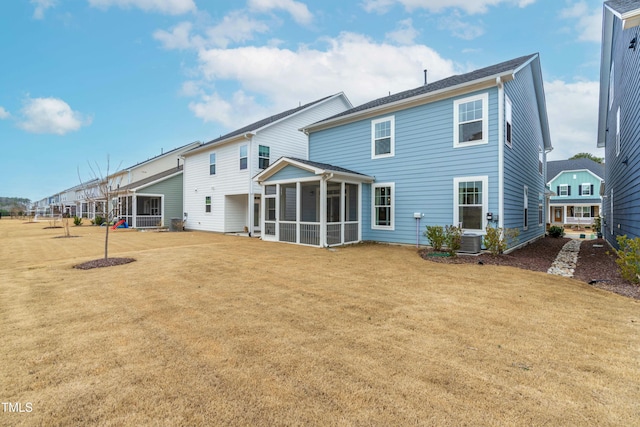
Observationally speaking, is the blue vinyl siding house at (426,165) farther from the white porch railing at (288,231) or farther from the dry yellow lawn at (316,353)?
the dry yellow lawn at (316,353)

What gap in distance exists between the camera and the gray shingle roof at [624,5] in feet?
17.9

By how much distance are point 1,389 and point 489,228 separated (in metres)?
10.1

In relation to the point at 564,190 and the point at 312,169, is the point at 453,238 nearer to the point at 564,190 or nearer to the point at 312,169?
the point at 312,169

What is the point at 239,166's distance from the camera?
16.5 metres

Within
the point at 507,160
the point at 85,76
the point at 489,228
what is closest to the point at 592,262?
the point at 489,228

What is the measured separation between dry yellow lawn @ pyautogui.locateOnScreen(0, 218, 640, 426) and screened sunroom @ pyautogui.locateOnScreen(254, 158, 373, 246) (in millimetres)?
5575

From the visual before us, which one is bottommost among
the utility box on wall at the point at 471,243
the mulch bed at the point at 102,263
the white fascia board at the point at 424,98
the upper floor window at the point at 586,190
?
the mulch bed at the point at 102,263

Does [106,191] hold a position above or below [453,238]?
above

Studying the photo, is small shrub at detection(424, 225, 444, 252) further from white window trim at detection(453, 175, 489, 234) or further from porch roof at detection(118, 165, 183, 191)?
porch roof at detection(118, 165, 183, 191)

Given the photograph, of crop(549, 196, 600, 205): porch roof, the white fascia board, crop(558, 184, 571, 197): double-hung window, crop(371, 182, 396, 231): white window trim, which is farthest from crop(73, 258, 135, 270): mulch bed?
crop(558, 184, 571, 197): double-hung window

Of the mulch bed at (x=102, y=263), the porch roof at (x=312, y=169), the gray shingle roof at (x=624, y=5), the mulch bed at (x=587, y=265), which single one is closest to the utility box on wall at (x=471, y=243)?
the mulch bed at (x=587, y=265)

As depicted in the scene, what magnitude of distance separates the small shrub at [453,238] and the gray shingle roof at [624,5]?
5781 millimetres

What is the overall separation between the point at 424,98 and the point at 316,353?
10.0 metres

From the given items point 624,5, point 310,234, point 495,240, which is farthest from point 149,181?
point 624,5
